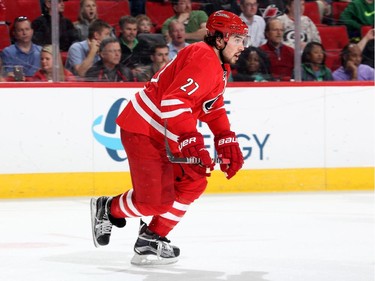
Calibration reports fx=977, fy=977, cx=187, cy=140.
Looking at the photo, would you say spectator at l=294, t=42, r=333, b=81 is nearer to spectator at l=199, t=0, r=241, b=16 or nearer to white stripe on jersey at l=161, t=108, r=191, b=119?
spectator at l=199, t=0, r=241, b=16

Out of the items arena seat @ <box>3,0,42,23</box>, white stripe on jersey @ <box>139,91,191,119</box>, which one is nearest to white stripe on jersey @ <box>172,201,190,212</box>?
white stripe on jersey @ <box>139,91,191,119</box>

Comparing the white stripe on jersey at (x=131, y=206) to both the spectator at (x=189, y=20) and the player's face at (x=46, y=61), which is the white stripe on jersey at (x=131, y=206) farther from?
the spectator at (x=189, y=20)

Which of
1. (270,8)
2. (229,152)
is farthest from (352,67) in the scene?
(229,152)

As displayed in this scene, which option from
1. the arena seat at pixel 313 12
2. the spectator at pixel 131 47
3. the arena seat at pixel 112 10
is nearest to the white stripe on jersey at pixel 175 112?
the spectator at pixel 131 47

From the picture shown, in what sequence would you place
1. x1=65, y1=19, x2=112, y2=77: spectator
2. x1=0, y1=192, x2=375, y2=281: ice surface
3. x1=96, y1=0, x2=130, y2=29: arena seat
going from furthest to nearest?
1. x1=96, y1=0, x2=130, y2=29: arena seat
2. x1=65, y1=19, x2=112, y2=77: spectator
3. x1=0, y1=192, x2=375, y2=281: ice surface

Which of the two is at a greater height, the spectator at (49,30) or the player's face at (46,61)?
the spectator at (49,30)

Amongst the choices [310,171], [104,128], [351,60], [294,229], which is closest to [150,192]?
[294,229]

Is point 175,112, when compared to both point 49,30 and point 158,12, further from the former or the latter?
point 158,12

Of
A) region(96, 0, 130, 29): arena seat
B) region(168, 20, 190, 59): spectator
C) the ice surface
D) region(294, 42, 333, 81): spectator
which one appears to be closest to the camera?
the ice surface

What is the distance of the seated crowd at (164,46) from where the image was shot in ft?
22.7

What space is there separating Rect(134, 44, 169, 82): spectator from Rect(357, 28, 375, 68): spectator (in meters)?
1.64

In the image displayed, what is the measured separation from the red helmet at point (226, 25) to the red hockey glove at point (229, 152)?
478mm

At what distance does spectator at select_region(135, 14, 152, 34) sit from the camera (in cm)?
715

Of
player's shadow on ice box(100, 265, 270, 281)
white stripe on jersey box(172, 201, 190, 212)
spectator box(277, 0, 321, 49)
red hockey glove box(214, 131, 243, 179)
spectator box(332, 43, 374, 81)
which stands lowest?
player's shadow on ice box(100, 265, 270, 281)
